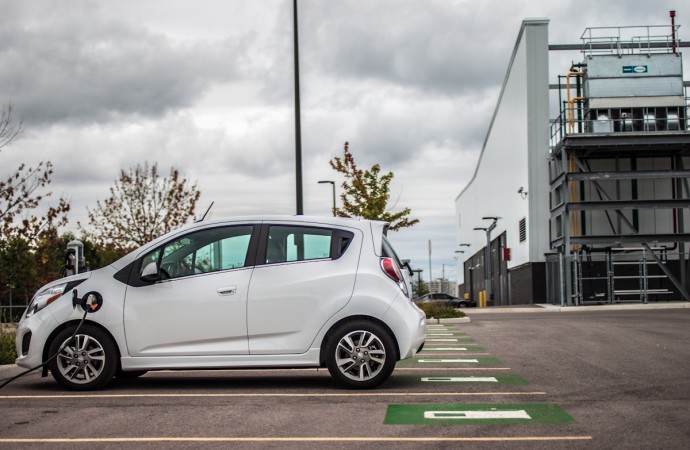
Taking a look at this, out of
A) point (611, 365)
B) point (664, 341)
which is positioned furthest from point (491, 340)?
point (611, 365)

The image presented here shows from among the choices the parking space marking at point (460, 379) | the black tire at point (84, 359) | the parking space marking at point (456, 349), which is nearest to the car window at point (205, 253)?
the black tire at point (84, 359)

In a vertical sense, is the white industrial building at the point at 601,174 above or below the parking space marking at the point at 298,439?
above

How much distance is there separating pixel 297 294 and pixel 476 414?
2626 millimetres

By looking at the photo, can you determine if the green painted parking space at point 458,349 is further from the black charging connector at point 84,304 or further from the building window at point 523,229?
the building window at point 523,229

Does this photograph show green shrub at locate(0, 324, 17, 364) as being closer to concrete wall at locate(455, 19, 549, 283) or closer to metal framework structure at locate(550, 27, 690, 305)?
metal framework structure at locate(550, 27, 690, 305)

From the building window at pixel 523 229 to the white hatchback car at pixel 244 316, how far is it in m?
39.0

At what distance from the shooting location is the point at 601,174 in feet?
132

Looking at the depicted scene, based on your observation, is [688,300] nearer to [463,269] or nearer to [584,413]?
[584,413]

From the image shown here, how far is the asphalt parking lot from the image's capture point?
22.6 ft

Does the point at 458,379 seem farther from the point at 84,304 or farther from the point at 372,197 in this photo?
the point at 372,197

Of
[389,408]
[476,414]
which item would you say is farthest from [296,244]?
[476,414]

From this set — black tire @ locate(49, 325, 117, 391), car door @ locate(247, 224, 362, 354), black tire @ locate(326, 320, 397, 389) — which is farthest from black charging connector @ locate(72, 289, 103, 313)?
black tire @ locate(326, 320, 397, 389)

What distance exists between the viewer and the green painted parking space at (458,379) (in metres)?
10.5

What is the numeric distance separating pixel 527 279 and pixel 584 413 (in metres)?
40.3
